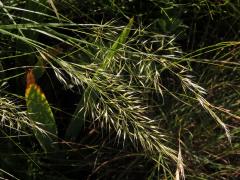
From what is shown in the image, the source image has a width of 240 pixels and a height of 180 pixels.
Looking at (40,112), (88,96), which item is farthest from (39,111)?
(88,96)

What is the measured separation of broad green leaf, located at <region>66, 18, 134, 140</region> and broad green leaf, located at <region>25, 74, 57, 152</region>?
0.18 feet

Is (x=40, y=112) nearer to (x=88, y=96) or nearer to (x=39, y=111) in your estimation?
(x=39, y=111)

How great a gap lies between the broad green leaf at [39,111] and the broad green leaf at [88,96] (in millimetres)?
56

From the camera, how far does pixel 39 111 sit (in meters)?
1.04

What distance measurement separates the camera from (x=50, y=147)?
1.12 metres

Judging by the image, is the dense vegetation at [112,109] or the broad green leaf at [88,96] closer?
the broad green leaf at [88,96]

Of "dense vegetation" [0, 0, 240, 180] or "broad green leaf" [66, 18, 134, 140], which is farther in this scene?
"dense vegetation" [0, 0, 240, 180]

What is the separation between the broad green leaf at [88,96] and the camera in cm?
95

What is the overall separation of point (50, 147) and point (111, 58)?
0.29 metres

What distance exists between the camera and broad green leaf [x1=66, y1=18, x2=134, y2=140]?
3.12ft

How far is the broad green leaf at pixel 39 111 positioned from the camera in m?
1.02

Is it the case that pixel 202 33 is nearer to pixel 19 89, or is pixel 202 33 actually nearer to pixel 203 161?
pixel 203 161

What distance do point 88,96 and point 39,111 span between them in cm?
13

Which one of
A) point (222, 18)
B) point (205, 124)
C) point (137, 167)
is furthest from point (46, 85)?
point (222, 18)
